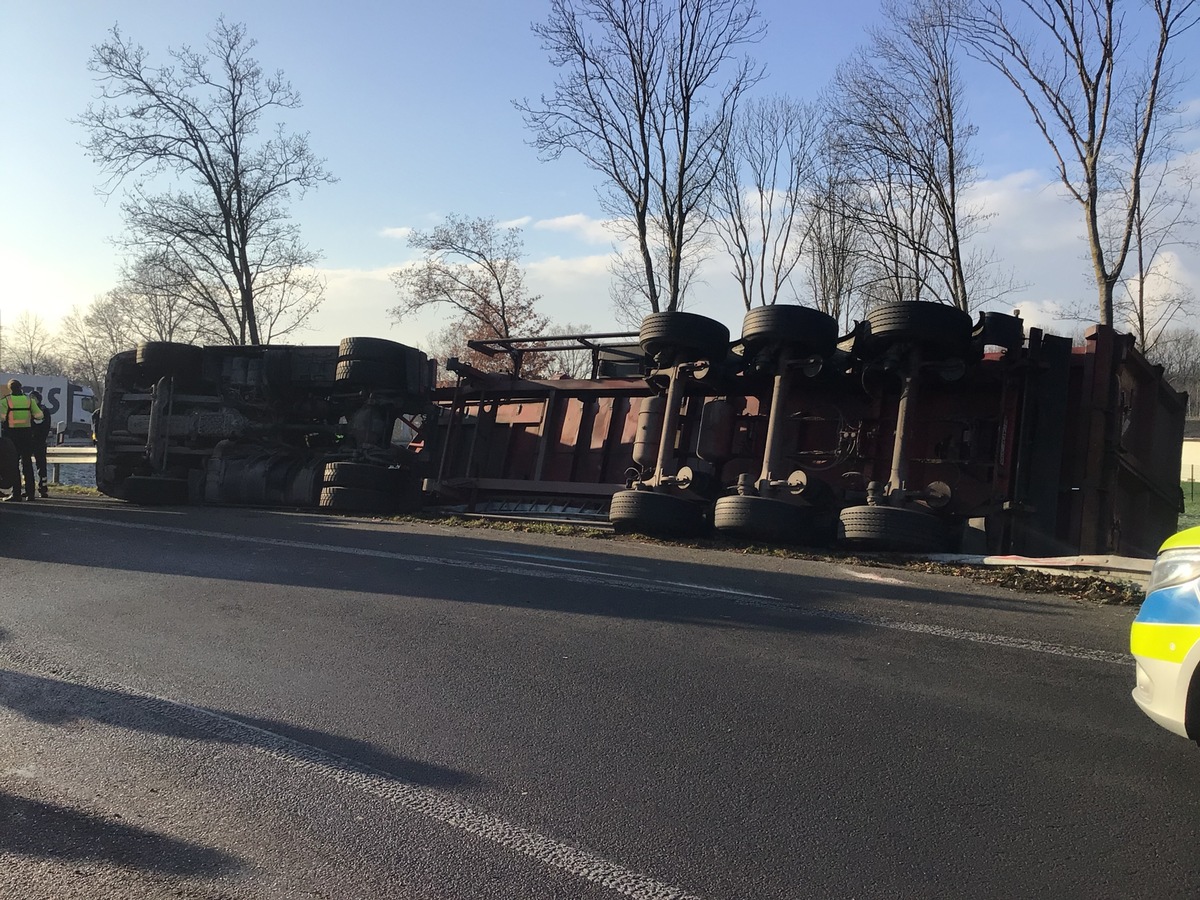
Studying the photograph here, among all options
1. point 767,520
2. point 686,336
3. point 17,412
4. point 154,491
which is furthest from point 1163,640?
point 17,412

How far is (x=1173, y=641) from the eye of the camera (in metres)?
3.20

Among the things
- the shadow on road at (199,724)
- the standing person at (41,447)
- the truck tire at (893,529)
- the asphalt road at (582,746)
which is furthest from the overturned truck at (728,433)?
the shadow on road at (199,724)

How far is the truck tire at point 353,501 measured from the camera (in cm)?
1212

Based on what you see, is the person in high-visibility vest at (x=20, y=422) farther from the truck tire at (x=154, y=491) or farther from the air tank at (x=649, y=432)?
the air tank at (x=649, y=432)

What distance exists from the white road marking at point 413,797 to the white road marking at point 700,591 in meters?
2.80

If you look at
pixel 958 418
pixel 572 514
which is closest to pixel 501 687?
pixel 958 418

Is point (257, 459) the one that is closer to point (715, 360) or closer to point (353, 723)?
point (715, 360)

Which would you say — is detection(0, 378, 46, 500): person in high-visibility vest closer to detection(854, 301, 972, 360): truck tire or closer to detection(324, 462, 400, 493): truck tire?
detection(324, 462, 400, 493): truck tire

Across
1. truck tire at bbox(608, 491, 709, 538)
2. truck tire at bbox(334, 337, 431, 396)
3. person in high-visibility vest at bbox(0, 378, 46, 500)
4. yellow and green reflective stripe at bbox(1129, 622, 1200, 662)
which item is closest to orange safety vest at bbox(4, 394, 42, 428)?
person in high-visibility vest at bbox(0, 378, 46, 500)

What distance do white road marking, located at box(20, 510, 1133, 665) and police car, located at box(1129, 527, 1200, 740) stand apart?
1.37 m

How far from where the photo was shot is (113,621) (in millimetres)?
5793

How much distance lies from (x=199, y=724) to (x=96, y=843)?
0.98 metres

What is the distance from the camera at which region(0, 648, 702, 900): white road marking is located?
2.82 m

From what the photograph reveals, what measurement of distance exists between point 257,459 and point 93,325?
70.2 meters
